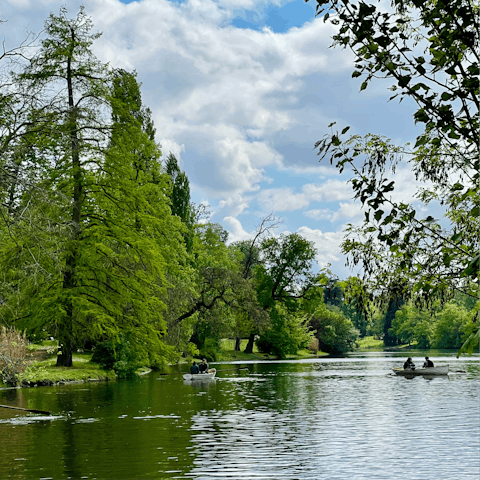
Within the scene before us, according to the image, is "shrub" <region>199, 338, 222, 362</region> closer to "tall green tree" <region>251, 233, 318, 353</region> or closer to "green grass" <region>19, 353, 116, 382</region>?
"tall green tree" <region>251, 233, 318, 353</region>

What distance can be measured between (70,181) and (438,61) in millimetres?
29625

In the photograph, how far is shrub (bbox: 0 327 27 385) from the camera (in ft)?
93.4

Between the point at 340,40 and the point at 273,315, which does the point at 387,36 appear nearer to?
the point at 340,40

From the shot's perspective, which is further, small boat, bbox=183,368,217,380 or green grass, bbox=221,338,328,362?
green grass, bbox=221,338,328,362

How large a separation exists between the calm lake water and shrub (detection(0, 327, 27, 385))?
1554mm

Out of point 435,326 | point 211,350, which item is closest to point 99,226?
point 211,350

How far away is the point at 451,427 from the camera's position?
16984mm

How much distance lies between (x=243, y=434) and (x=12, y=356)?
16.7 meters

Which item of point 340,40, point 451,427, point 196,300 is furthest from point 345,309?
point 340,40

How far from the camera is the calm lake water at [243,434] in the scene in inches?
473

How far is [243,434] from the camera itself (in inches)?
641

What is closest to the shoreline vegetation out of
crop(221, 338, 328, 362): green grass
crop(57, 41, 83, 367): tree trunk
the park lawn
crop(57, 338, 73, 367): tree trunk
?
crop(57, 338, 73, 367): tree trunk

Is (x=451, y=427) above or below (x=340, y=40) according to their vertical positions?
below

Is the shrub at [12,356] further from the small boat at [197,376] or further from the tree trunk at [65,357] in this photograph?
the small boat at [197,376]
